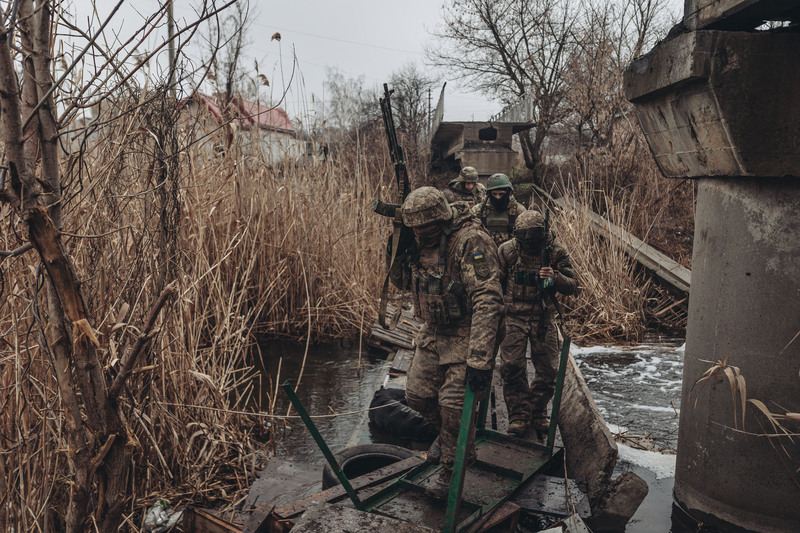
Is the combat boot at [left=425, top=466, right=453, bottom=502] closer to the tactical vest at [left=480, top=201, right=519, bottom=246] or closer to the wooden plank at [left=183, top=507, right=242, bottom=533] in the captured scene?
the wooden plank at [left=183, top=507, right=242, bottom=533]

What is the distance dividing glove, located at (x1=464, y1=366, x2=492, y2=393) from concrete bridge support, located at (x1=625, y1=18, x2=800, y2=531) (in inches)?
41.6

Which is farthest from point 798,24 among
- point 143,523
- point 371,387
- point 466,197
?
point 466,197

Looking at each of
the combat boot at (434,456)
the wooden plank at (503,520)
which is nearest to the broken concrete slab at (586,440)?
the wooden plank at (503,520)

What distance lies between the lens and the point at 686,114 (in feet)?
10.4

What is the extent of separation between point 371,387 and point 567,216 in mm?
4208

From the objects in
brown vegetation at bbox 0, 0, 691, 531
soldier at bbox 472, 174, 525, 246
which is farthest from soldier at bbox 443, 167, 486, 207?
brown vegetation at bbox 0, 0, 691, 531

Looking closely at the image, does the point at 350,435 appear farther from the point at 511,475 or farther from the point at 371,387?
the point at 511,475

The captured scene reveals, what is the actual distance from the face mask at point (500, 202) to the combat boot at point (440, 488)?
391 centimetres

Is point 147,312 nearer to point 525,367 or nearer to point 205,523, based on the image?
point 205,523

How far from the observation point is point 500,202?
668 centimetres

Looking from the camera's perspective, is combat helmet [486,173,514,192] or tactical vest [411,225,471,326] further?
combat helmet [486,173,514,192]

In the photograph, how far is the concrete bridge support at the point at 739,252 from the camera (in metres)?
2.84

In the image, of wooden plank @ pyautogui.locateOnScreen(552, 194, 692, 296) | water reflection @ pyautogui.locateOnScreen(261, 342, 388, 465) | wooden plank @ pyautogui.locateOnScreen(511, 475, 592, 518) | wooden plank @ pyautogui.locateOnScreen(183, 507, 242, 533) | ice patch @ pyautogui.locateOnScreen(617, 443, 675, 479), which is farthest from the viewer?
Answer: wooden plank @ pyautogui.locateOnScreen(552, 194, 692, 296)

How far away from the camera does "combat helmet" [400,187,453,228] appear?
346 centimetres
